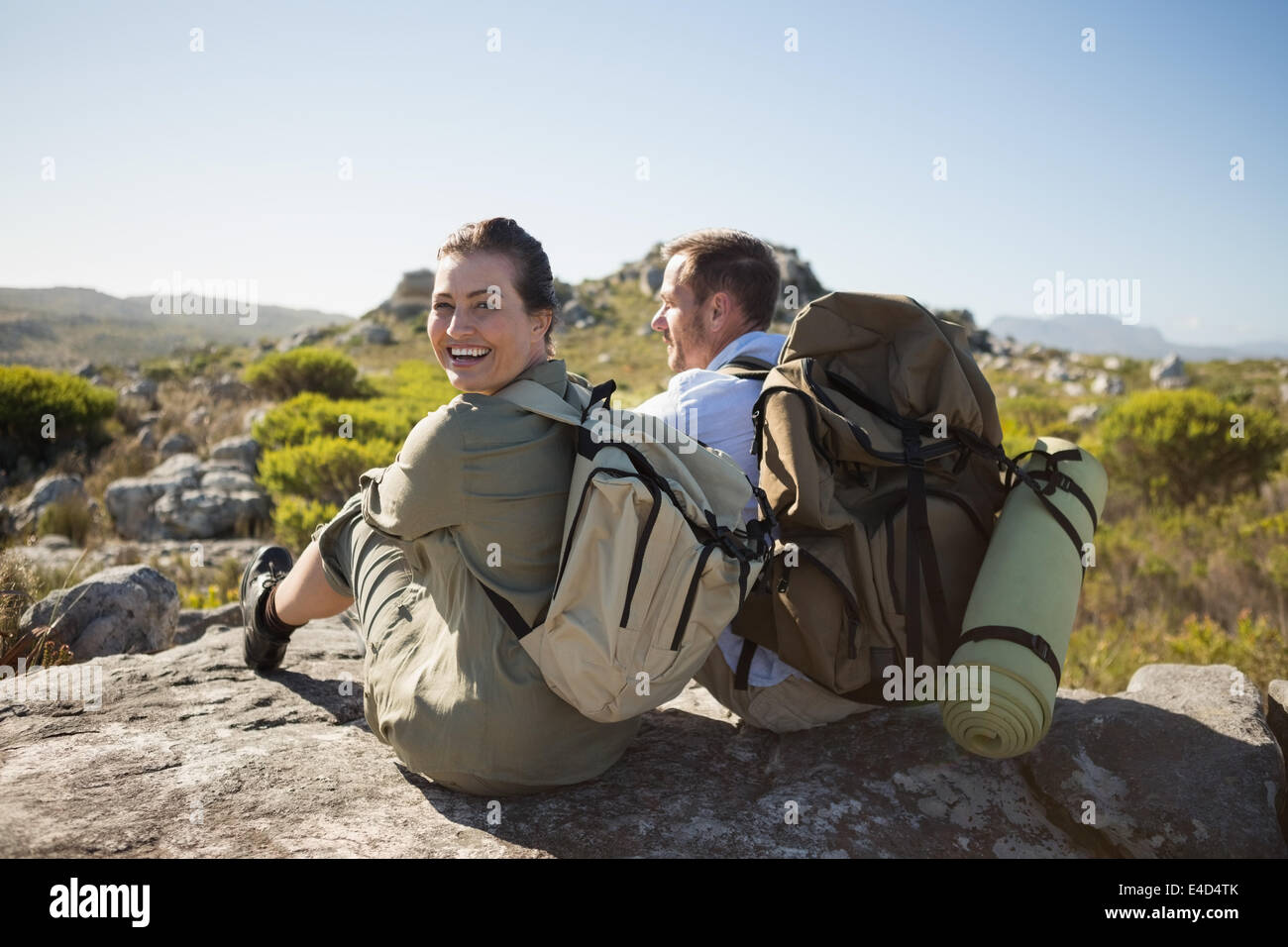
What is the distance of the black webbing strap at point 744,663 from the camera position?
275 centimetres

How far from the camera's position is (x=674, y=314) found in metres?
3.30

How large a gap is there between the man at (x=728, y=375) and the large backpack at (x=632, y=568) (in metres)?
0.50

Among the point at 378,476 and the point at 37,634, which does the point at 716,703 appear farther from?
the point at 37,634

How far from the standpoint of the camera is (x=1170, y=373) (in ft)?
95.2

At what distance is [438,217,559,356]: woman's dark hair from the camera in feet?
7.64

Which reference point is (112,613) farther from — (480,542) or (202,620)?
(480,542)

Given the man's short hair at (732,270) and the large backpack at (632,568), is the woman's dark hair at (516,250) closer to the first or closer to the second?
the large backpack at (632,568)

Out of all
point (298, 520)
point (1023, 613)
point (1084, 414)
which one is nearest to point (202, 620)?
point (298, 520)

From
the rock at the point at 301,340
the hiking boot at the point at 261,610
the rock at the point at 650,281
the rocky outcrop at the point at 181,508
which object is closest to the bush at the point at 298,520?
the rocky outcrop at the point at 181,508

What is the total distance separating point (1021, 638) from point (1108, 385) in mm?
28885

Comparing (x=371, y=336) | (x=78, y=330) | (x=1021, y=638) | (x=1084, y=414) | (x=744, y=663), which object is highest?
(x=78, y=330)

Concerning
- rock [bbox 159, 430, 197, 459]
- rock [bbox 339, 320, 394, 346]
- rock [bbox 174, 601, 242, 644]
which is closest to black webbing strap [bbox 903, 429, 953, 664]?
rock [bbox 174, 601, 242, 644]

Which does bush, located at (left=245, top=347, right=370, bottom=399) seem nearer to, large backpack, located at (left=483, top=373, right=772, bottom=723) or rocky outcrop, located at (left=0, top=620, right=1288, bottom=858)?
rocky outcrop, located at (left=0, top=620, right=1288, bottom=858)
